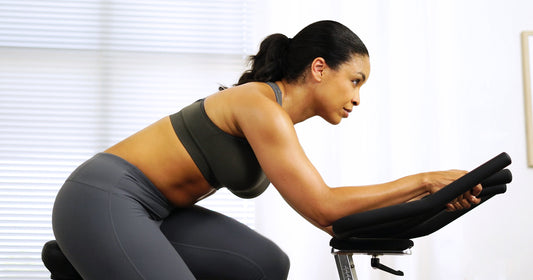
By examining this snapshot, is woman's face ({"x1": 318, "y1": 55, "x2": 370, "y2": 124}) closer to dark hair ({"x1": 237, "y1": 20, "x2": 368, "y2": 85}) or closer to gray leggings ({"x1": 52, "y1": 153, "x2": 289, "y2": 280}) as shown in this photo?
dark hair ({"x1": 237, "y1": 20, "x2": 368, "y2": 85})

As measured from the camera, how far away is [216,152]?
1.11 metres

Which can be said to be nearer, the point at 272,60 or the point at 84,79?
the point at 272,60

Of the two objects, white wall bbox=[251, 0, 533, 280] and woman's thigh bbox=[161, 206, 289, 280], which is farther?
white wall bbox=[251, 0, 533, 280]

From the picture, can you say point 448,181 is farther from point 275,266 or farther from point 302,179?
point 275,266

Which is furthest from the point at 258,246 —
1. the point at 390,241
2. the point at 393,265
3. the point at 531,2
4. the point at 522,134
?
the point at 531,2

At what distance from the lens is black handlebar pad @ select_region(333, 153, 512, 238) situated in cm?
82

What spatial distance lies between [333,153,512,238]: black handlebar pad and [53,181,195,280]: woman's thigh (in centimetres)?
36

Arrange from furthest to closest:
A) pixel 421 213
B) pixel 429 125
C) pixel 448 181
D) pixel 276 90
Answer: pixel 429 125, pixel 276 90, pixel 448 181, pixel 421 213

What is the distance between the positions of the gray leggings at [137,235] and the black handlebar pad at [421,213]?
14.4 inches

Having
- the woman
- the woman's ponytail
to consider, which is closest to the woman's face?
the woman

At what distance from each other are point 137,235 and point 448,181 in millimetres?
611

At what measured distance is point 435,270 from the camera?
2354mm

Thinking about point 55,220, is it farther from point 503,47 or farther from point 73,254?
point 503,47

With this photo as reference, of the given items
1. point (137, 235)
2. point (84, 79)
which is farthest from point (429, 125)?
point (137, 235)
